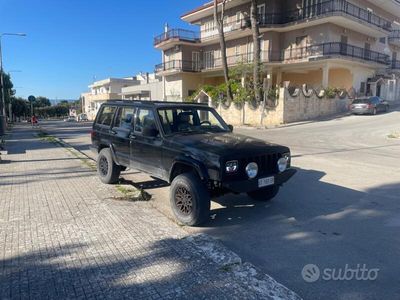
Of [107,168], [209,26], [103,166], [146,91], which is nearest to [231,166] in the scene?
[107,168]

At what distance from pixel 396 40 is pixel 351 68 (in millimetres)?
15678

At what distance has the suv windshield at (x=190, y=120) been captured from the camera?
598 cm

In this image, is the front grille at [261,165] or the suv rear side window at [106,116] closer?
the front grille at [261,165]

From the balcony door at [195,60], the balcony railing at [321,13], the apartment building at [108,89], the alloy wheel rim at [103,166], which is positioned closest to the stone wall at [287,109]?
the balcony railing at [321,13]

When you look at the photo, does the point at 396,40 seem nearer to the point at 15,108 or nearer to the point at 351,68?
the point at 351,68

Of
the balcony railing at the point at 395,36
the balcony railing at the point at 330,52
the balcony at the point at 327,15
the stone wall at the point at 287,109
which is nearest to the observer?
the stone wall at the point at 287,109

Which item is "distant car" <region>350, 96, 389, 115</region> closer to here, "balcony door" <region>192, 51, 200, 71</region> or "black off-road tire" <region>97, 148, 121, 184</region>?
"balcony door" <region>192, 51, 200, 71</region>

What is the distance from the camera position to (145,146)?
6.17m

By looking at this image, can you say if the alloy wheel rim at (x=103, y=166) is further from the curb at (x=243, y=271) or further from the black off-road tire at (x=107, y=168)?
the curb at (x=243, y=271)

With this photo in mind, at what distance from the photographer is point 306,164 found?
10.1 m

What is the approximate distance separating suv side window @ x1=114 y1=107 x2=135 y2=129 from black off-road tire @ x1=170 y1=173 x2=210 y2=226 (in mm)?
2112

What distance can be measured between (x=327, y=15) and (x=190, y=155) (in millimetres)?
30524

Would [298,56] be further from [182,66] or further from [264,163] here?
[264,163]

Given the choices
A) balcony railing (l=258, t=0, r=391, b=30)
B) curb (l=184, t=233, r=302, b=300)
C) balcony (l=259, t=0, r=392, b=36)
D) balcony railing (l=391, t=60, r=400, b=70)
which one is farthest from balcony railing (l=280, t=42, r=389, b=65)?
curb (l=184, t=233, r=302, b=300)
